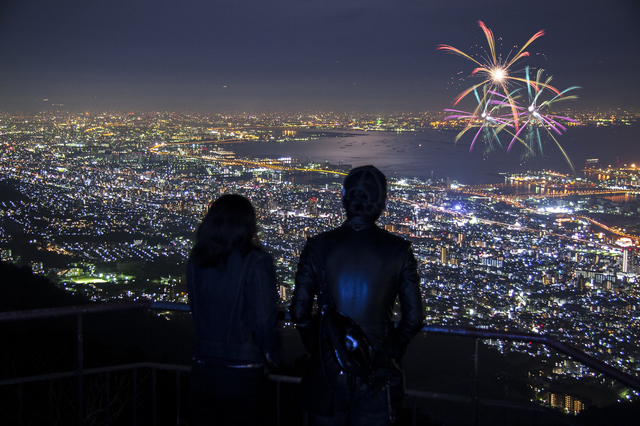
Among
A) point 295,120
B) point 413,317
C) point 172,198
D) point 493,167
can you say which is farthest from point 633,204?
point 295,120

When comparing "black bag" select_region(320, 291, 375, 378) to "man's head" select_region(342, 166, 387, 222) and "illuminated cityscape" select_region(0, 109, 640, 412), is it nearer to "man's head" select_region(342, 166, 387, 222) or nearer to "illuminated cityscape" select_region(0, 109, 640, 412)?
"man's head" select_region(342, 166, 387, 222)

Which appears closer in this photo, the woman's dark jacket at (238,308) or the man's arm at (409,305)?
the man's arm at (409,305)

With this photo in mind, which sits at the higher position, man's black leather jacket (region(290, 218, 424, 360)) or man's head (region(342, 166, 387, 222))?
man's head (region(342, 166, 387, 222))

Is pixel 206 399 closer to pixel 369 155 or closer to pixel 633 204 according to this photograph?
pixel 633 204

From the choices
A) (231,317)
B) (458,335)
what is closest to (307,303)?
(231,317)

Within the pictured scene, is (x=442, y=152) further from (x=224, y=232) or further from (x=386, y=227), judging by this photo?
(x=224, y=232)

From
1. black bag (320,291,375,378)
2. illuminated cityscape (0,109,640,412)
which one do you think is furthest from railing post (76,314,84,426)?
illuminated cityscape (0,109,640,412)

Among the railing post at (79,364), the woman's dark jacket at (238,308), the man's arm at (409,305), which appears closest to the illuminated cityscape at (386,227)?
the man's arm at (409,305)

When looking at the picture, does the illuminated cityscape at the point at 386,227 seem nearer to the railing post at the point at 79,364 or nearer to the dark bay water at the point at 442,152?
the dark bay water at the point at 442,152
